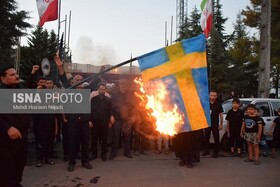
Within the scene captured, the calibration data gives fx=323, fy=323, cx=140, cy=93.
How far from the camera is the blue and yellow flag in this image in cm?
508

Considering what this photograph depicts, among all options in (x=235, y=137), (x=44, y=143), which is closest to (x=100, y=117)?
(x=44, y=143)

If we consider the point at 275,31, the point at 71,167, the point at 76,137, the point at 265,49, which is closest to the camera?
the point at 71,167

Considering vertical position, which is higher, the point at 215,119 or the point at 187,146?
the point at 215,119

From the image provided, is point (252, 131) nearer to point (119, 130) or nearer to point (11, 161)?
point (119, 130)

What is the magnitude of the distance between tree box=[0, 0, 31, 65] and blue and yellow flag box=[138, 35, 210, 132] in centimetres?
2048

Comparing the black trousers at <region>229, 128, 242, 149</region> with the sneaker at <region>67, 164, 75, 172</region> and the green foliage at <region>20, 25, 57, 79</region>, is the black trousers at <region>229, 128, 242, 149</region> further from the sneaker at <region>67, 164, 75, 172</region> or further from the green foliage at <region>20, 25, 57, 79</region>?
the green foliage at <region>20, 25, 57, 79</region>

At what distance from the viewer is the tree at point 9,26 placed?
23611 mm

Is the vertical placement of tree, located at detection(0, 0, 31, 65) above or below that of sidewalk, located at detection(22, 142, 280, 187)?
above

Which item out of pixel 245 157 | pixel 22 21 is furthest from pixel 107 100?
pixel 22 21

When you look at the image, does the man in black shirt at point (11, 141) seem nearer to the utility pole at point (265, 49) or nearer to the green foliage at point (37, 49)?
the utility pole at point (265, 49)

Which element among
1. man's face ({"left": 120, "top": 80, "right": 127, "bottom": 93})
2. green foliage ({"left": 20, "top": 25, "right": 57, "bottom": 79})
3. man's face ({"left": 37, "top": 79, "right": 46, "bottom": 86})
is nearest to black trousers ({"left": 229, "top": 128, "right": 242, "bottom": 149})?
man's face ({"left": 120, "top": 80, "right": 127, "bottom": 93})

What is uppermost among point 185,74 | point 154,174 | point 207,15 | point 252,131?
point 207,15

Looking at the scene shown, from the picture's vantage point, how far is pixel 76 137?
7.36 metres

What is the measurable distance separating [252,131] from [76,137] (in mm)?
4456
